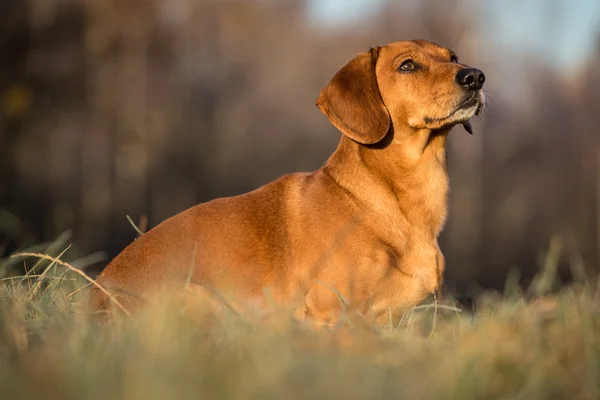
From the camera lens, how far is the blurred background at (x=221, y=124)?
19047 millimetres

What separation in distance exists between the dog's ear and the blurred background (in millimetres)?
11759

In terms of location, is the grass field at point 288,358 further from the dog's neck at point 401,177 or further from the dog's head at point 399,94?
the dog's head at point 399,94

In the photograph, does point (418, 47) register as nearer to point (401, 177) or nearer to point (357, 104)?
point (357, 104)

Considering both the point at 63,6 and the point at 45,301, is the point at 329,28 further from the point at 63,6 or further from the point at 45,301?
the point at 45,301

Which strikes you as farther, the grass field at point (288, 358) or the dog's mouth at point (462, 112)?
the dog's mouth at point (462, 112)

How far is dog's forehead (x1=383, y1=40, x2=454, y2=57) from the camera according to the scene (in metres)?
5.05

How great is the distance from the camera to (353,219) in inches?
175

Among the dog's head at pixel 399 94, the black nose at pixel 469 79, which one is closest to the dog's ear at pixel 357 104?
the dog's head at pixel 399 94

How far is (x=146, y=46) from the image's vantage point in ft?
86.4

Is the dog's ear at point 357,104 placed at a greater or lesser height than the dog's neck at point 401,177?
greater

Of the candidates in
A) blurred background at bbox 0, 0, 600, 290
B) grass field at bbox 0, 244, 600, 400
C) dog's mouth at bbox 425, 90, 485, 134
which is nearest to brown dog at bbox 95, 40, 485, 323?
dog's mouth at bbox 425, 90, 485, 134

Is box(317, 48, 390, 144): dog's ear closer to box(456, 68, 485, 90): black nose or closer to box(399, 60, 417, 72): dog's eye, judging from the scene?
box(399, 60, 417, 72): dog's eye

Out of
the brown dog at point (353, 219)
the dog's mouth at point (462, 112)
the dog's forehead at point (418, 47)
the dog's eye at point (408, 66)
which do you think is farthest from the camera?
the dog's forehead at point (418, 47)

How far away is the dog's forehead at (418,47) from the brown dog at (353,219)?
17 mm
